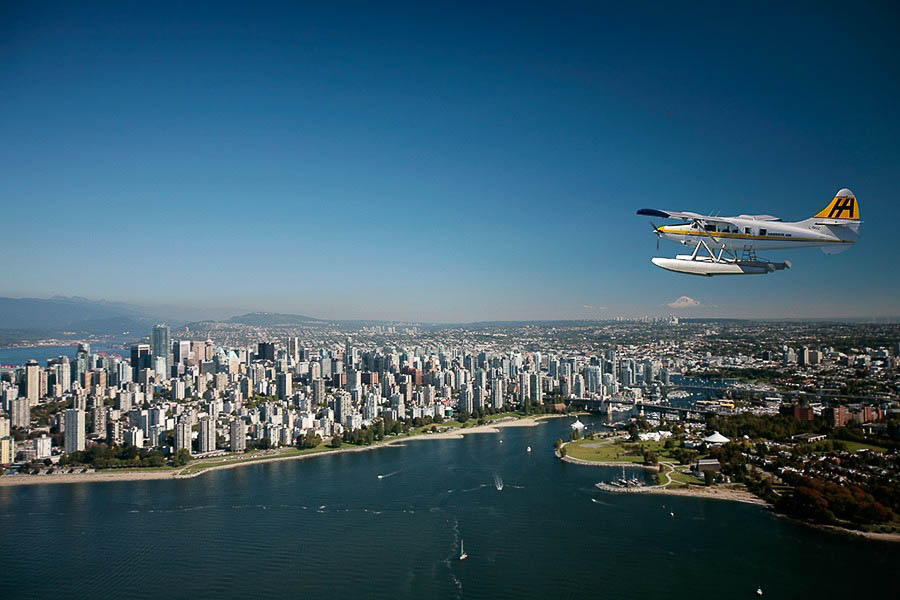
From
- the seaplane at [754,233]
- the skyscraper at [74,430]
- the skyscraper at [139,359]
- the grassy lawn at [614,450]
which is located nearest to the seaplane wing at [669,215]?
the seaplane at [754,233]

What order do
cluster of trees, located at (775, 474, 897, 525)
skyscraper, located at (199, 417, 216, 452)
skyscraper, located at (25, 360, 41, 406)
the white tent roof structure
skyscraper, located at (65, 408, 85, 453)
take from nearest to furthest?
cluster of trees, located at (775, 474, 897, 525)
the white tent roof structure
skyscraper, located at (65, 408, 85, 453)
skyscraper, located at (199, 417, 216, 452)
skyscraper, located at (25, 360, 41, 406)

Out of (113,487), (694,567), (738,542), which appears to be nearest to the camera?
(694,567)

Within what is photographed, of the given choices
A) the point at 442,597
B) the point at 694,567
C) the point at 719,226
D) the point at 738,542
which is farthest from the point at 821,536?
the point at 719,226

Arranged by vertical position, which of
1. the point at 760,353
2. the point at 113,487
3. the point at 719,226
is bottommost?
the point at 113,487

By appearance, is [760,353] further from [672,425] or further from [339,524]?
[339,524]

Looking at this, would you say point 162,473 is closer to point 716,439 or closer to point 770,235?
point 716,439

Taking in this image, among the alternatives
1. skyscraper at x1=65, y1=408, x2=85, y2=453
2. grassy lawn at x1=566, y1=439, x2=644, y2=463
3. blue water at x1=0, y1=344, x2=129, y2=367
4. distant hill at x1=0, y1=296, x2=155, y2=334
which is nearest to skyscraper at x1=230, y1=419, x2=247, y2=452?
skyscraper at x1=65, y1=408, x2=85, y2=453

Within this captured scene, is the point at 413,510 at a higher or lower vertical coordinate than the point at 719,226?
lower

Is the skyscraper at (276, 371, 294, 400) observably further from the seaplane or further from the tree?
the seaplane
